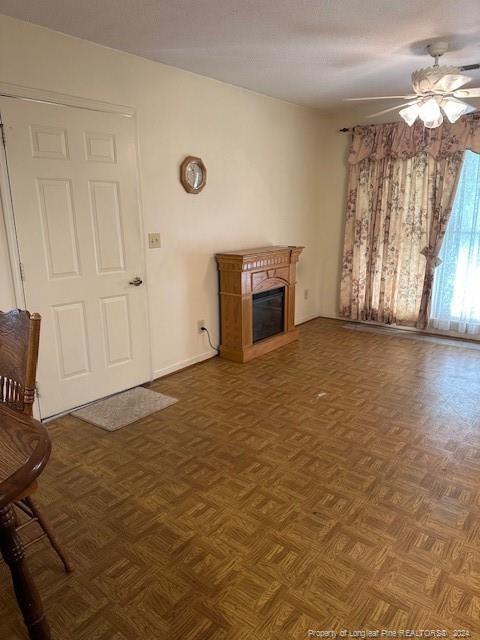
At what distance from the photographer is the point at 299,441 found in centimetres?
268

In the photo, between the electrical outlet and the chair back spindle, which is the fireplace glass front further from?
the chair back spindle

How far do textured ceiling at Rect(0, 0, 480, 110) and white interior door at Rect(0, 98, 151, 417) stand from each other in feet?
1.73

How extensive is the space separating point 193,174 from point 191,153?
17 cm

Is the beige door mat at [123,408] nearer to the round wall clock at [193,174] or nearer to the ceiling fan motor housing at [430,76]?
the round wall clock at [193,174]

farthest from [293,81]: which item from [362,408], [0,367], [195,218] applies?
[0,367]

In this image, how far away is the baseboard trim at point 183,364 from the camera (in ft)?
12.2

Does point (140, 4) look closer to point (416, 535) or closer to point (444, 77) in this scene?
point (444, 77)

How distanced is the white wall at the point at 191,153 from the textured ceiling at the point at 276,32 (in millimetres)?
143

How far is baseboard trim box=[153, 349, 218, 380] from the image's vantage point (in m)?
3.73

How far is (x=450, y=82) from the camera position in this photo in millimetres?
2688

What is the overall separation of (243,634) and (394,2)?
306 cm

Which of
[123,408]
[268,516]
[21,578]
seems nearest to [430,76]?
[268,516]

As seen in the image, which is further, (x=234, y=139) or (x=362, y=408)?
(x=234, y=139)

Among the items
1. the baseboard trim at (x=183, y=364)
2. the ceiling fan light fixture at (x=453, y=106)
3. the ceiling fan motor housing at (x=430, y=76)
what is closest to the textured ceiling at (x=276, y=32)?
the ceiling fan motor housing at (x=430, y=76)
